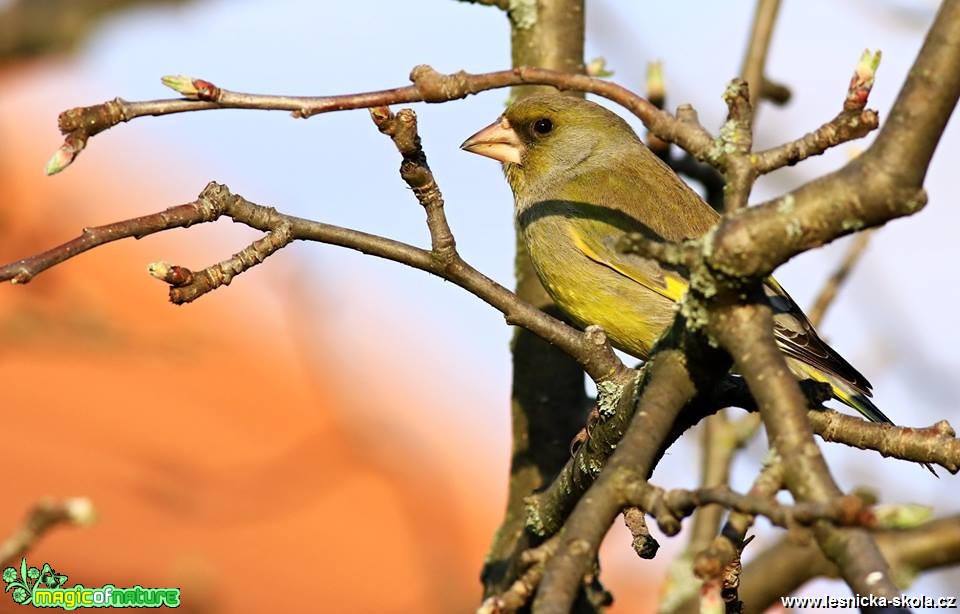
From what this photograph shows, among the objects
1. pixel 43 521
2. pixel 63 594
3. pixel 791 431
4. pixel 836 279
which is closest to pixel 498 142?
pixel 836 279

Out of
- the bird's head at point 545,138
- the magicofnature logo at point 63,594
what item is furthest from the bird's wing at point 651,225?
the magicofnature logo at point 63,594

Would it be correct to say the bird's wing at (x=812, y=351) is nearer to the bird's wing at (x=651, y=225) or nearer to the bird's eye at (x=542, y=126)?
the bird's wing at (x=651, y=225)

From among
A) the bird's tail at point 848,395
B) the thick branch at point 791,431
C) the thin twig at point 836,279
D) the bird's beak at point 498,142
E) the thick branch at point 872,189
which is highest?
the bird's beak at point 498,142

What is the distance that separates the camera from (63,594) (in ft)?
9.50

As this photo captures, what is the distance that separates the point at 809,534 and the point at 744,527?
0.09 m

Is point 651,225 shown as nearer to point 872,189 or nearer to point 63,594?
point 63,594

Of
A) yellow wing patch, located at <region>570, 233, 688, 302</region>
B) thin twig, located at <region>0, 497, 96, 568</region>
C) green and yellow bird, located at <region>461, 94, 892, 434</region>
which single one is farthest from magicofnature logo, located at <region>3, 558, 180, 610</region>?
yellow wing patch, located at <region>570, 233, 688, 302</region>

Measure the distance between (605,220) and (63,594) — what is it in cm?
224

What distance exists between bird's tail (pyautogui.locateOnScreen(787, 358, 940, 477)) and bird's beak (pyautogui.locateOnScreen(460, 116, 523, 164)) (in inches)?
58.3

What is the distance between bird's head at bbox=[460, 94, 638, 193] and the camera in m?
4.88

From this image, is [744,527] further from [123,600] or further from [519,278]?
[519,278]

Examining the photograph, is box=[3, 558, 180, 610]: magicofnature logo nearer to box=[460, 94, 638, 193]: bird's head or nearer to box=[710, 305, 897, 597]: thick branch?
box=[710, 305, 897, 597]: thick branch

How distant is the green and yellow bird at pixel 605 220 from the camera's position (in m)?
4.04

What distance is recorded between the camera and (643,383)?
7.40 feet
